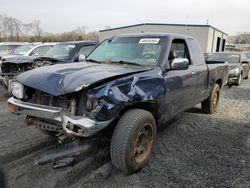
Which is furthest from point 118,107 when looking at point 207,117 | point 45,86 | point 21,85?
point 207,117

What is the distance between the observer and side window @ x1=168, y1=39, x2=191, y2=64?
4.46 meters

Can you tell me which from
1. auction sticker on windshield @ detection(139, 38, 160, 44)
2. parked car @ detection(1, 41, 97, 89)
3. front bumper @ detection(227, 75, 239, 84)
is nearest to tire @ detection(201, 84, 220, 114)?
auction sticker on windshield @ detection(139, 38, 160, 44)

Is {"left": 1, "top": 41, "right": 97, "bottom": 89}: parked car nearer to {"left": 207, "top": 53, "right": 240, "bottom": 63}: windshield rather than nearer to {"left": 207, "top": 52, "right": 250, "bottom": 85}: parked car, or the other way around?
{"left": 207, "top": 52, "right": 250, "bottom": 85}: parked car

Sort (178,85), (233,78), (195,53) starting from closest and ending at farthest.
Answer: (178,85) → (195,53) → (233,78)

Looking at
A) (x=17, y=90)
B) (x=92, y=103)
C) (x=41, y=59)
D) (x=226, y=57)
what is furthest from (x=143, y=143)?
(x=226, y=57)

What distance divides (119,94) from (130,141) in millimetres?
605

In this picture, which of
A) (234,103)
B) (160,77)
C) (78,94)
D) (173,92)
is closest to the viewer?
(78,94)

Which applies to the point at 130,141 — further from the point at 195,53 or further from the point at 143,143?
the point at 195,53

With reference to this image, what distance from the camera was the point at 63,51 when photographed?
859 cm

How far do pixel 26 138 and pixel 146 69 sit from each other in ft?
8.23

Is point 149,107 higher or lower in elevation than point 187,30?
lower

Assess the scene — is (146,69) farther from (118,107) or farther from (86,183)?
(86,183)

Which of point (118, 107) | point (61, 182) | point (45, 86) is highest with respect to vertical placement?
point (45, 86)

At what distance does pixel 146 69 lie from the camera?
3834 millimetres
